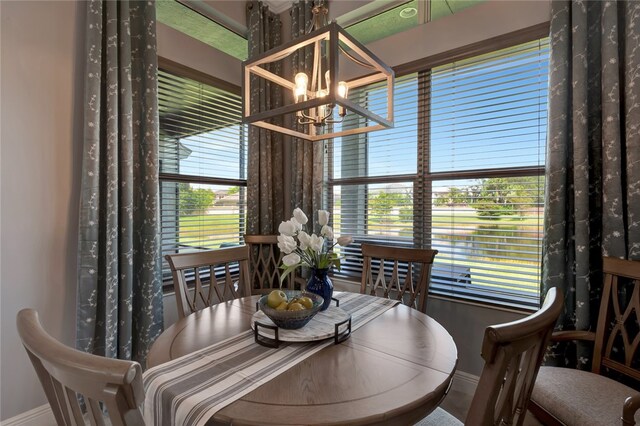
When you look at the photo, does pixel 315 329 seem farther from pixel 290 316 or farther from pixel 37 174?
pixel 37 174

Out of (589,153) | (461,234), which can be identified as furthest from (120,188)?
(589,153)

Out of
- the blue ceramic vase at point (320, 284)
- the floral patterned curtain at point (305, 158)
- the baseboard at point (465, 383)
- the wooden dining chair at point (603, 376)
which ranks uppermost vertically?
the floral patterned curtain at point (305, 158)

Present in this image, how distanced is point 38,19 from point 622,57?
315 cm

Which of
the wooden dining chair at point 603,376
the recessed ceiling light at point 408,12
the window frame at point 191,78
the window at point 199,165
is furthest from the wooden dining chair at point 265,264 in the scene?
the recessed ceiling light at point 408,12

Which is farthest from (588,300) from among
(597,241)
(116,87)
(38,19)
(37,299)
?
(38,19)

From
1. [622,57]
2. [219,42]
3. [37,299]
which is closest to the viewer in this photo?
[622,57]

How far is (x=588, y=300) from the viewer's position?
67.0 inches

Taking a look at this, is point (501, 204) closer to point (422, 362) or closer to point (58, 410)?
point (422, 362)

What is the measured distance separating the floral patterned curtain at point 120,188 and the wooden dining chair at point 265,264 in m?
0.78

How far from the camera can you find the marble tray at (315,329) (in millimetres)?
1205

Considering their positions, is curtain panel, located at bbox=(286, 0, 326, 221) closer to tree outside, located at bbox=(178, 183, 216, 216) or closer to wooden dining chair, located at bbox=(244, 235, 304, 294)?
wooden dining chair, located at bbox=(244, 235, 304, 294)

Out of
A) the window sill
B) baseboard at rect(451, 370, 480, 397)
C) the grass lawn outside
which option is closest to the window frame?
the grass lawn outside

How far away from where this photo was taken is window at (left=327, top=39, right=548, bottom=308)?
6.73 ft

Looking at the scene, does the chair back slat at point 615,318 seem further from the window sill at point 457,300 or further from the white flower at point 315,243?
the white flower at point 315,243
